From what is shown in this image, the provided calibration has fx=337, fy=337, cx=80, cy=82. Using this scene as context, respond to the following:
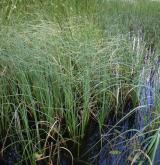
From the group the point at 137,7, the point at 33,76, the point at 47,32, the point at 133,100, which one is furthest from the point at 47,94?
the point at 137,7

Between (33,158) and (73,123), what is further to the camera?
(73,123)

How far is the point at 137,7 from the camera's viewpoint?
6.92 meters

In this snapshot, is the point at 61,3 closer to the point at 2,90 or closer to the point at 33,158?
the point at 2,90

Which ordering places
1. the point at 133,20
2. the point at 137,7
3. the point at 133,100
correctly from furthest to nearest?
the point at 137,7, the point at 133,20, the point at 133,100

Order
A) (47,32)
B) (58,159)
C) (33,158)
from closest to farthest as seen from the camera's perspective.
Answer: (33,158) < (58,159) < (47,32)

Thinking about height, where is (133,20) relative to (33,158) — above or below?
above

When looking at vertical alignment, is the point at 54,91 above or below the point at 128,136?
above

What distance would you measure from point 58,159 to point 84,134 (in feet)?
1.25

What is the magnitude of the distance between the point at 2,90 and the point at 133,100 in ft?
3.98

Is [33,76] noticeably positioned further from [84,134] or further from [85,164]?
[85,164]

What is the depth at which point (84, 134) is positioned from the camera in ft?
8.73

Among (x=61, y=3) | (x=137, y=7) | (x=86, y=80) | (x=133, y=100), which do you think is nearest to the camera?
(x=86, y=80)

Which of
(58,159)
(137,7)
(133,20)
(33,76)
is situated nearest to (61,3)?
(33,76)

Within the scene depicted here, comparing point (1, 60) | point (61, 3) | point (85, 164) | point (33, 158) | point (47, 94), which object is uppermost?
point (61, 3)
